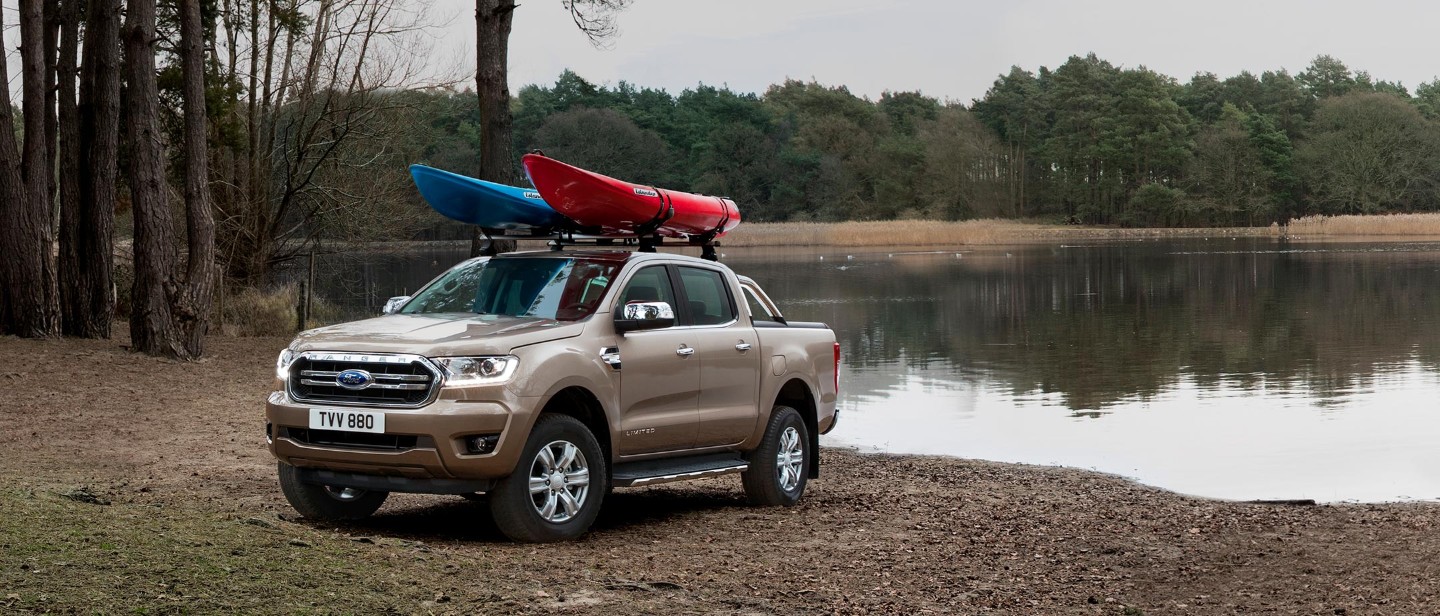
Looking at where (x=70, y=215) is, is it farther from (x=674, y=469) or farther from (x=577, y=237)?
(x=674, y=469)

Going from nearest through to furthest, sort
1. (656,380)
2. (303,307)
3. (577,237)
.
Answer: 1. (656,380)
2. (577,237)
3. (303,307)

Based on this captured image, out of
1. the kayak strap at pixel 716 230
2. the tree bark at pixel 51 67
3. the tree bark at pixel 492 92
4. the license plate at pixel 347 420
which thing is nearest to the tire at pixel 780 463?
the kayak strap at pixel 716 230

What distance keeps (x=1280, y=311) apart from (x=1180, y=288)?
1018 centimetres

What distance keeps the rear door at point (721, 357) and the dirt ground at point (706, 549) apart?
656 mm

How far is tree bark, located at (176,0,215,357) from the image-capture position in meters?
20.9

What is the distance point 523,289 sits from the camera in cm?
968

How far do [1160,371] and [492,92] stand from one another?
11.2 m

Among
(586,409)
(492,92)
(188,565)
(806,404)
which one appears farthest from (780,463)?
(492,92)

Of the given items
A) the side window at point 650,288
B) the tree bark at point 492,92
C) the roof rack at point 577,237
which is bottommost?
the side window at point 650,288

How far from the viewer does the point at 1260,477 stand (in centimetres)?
1405

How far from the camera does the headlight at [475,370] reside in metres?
8.29

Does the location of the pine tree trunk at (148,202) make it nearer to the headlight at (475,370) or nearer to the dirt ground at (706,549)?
the dirt ground at (706,549)

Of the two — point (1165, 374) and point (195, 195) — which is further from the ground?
point (195, 195)

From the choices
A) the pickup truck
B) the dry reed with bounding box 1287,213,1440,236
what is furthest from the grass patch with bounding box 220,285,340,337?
the dry reed with bounding box 1287,213,1440,236
